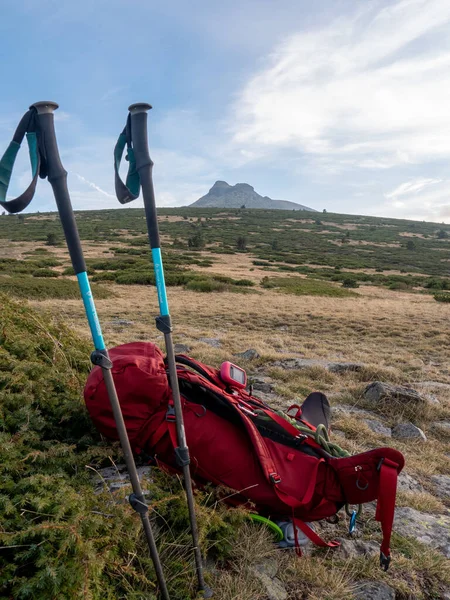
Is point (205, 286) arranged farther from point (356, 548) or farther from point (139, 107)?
point (139, 107)

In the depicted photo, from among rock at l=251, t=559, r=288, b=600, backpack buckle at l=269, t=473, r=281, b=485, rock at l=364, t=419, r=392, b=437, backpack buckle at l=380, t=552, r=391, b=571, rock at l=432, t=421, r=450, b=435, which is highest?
backpack buckle at l=269, t=473, r=281, b=485

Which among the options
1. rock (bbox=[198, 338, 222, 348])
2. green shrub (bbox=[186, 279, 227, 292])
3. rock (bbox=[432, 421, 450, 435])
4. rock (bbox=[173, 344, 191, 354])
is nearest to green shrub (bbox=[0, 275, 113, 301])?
green shrub (bbox=[186, 279, 227, 292])

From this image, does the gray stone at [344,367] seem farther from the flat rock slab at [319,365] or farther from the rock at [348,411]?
the rock at [348,411]

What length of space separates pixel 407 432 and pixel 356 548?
2182mm

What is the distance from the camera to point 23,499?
157 cm

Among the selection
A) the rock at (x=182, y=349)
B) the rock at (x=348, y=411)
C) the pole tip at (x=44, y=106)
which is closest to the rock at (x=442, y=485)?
the rock at (x=348, y=411)

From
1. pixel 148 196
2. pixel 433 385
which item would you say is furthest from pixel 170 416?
pixel 433 385

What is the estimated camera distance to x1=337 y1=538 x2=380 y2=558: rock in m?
2.21

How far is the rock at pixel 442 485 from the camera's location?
3.12 meters

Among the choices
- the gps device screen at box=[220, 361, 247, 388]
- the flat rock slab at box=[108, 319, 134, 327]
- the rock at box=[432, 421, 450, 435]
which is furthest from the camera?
the flat rock slab at box=[108, 319, 134, 327]

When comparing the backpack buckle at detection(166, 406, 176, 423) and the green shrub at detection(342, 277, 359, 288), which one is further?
the green shrub at detection(342, 277, 359, 288)

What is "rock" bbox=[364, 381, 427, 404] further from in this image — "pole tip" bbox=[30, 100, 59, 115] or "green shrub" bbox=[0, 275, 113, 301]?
"green shrub" bbox=[0, 275, 113, 301]

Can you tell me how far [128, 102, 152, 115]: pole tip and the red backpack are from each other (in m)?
1.34

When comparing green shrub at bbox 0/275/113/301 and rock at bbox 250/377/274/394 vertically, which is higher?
green shrub at bbox 0/275/113/301
